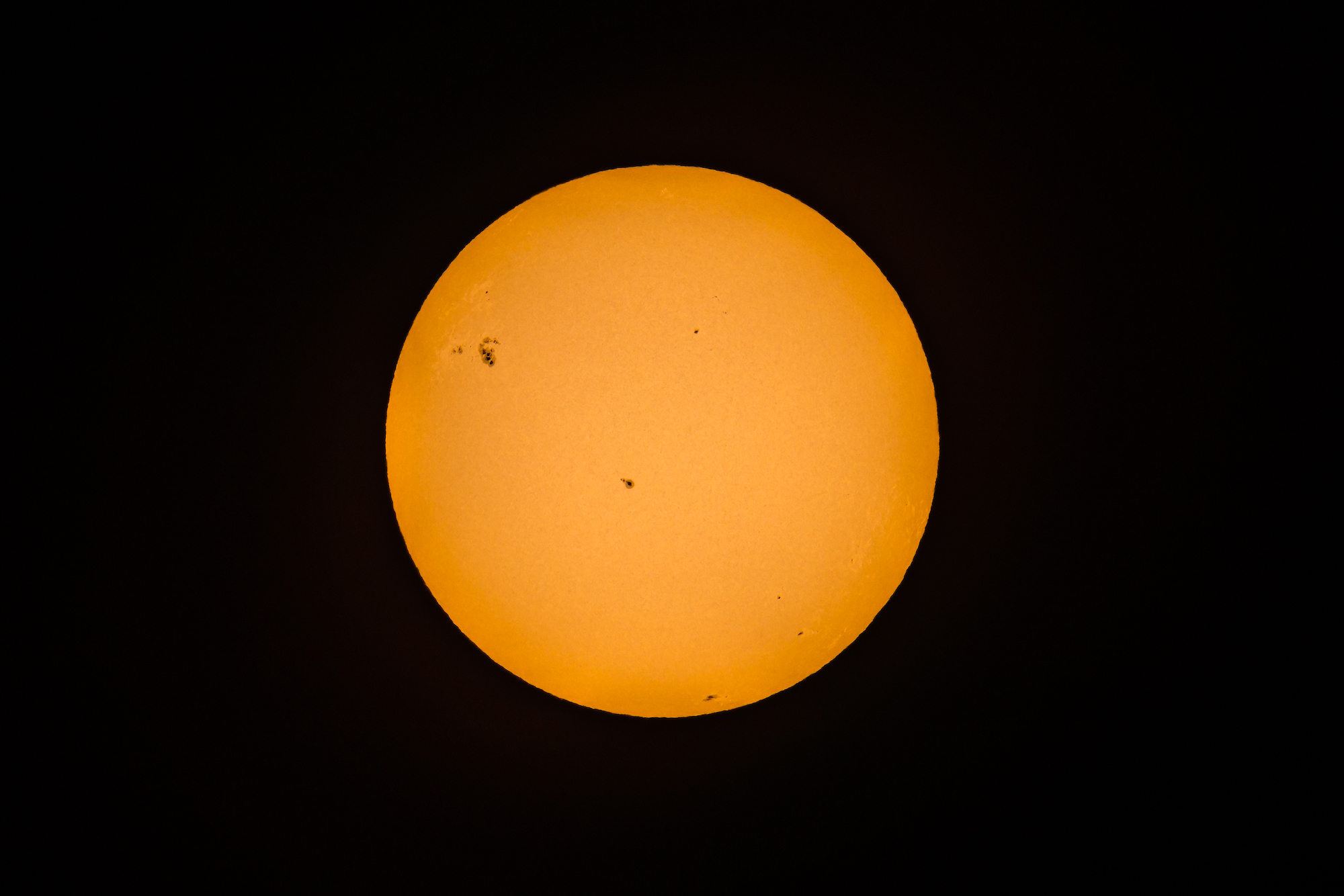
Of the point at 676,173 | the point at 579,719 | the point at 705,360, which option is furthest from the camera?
the point at 579,719

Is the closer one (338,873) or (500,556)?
(500,556)

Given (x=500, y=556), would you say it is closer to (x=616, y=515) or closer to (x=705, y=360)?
(x=616, y=515)

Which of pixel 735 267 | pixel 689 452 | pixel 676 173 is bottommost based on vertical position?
pixel 689 452

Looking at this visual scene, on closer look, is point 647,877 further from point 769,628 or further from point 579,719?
point 769,628

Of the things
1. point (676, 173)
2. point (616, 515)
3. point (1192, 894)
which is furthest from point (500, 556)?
point (1192, 894)

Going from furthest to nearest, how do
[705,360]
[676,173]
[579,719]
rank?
[579,719] < [676,173] < [705,360]

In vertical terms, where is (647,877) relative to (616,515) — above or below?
below
